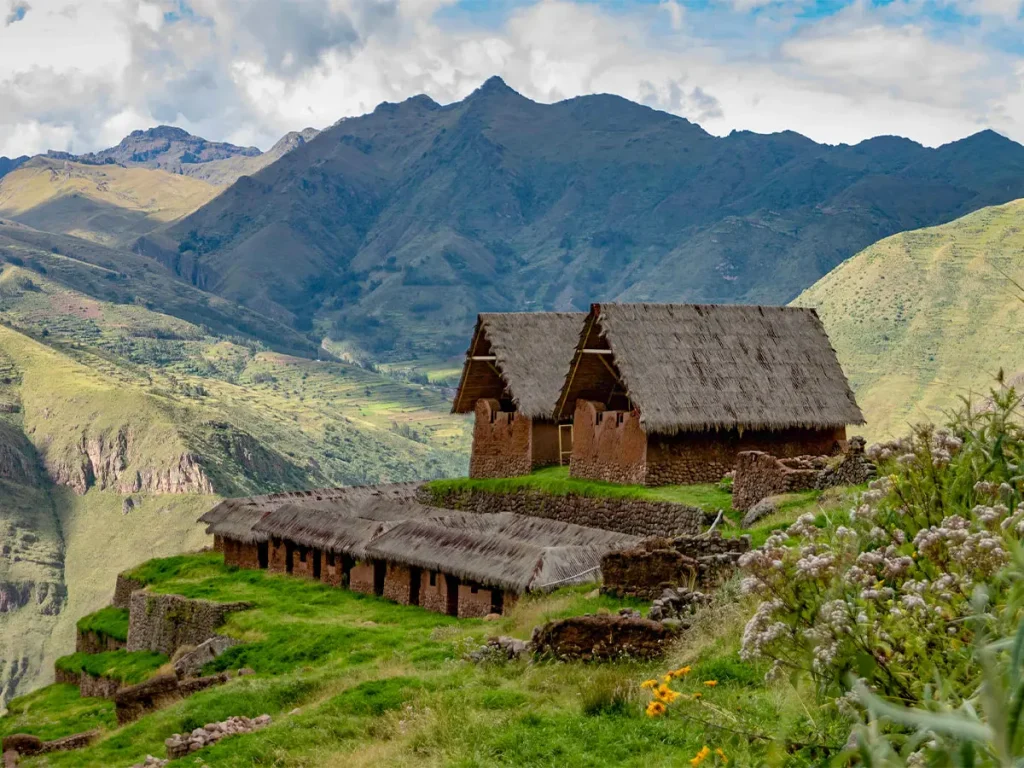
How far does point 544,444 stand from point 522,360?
173cm

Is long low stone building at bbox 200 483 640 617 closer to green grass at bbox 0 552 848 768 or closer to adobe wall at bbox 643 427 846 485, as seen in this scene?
green grass at bbox 0 552 848 768

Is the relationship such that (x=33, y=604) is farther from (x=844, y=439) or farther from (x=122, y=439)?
(x=844, y=439)

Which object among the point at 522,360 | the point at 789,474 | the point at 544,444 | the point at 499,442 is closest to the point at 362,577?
the point at 544,444

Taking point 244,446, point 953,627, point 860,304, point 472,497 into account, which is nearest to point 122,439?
point 244,446

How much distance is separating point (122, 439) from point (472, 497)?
11799 cm

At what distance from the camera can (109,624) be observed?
32.3m

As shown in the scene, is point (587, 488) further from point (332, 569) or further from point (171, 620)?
point (171, 620)

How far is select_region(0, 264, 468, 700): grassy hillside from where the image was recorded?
121 meters

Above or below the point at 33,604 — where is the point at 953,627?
above

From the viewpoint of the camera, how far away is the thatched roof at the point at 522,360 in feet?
88.6

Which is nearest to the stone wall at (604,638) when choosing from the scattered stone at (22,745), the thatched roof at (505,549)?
the thatched roof at (505,549)

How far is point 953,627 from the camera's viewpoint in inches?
232

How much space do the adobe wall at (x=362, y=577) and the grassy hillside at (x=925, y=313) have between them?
50.0 meters

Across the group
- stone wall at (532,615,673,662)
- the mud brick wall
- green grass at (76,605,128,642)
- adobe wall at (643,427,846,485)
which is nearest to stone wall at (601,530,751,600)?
stone wall at (532,615,673,662)
